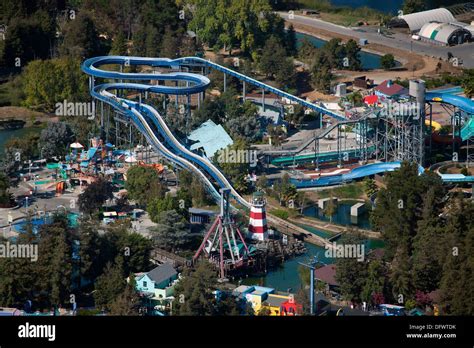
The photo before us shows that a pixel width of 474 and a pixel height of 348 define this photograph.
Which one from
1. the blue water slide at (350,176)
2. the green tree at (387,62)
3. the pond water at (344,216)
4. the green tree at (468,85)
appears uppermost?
the green tree at (468,85)

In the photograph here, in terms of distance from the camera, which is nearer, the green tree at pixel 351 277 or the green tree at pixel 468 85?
the green tree at pixel 351 277

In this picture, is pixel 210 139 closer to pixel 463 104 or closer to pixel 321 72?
pixel 463 104

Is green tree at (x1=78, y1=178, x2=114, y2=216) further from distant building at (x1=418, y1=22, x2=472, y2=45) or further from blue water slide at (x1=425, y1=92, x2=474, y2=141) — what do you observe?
distant building at (x1=418, y1=22, x2=472, y2=45)

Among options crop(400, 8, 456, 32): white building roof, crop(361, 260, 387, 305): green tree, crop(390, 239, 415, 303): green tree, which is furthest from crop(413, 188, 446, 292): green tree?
crop(400, 8, 456, 32): white building roof

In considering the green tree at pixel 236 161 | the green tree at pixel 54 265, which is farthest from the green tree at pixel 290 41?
the green tree at pixel 54 265

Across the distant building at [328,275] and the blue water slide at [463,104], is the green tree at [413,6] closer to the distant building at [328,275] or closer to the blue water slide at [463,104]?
the blue water slide at [463,104]

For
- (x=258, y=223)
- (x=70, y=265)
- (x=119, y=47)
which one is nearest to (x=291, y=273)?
(x=258, y=223)

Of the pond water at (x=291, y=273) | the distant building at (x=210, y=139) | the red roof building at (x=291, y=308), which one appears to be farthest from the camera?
the distant building at (x=210, y=139)

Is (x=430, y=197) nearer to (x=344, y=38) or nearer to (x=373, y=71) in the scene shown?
(x=373, y=71)
